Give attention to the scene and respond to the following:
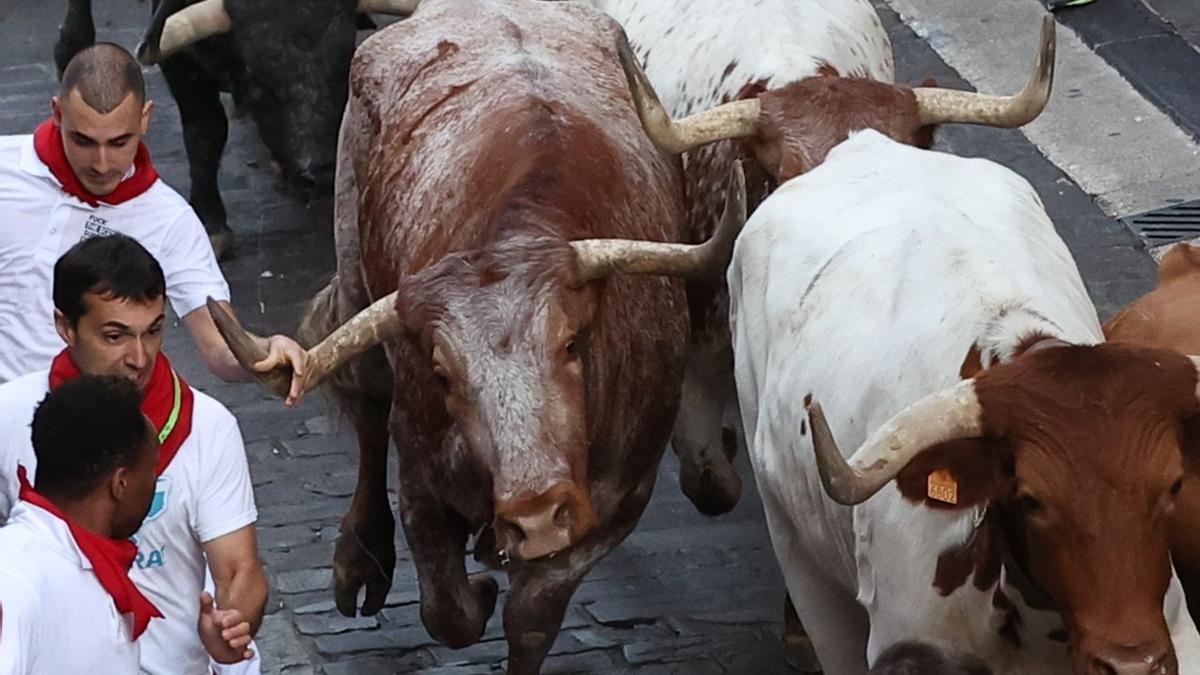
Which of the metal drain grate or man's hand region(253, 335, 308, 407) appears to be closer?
man's hand region(253, 335, 308, 407)

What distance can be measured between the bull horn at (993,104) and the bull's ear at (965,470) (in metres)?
2.26

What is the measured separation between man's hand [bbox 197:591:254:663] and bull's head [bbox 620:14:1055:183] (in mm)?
2251

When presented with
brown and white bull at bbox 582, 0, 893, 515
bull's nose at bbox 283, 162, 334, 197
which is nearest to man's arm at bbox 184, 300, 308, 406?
brown and white bull at bbox 582, 0, 893, 515

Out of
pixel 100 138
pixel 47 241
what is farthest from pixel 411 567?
pixel 100 138

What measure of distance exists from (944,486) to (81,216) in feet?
8.36

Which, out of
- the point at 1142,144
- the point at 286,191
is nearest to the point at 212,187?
the point at 286,191

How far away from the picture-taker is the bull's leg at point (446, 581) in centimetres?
707

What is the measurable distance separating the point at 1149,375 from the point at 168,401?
222cm

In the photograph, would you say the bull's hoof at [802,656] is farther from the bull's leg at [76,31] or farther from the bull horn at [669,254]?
the bull's leg at [76,31]

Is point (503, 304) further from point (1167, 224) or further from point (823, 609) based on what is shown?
point (1167, 224)

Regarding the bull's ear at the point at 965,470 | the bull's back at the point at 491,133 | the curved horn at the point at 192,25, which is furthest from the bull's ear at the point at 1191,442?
the curved horn at the point at 192,25

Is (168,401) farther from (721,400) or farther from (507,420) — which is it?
(721,400)

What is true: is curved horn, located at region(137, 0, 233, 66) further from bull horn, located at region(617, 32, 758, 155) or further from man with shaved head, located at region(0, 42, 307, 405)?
man with shaved head, located at region(0, 42, 307, 405)

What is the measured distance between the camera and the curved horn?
9758mm
